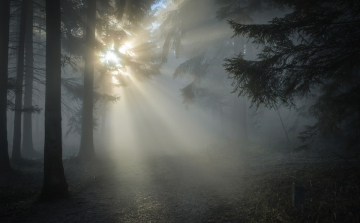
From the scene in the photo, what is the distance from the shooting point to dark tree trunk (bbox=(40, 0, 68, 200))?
6.41 metres

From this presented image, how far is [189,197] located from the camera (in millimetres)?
6527

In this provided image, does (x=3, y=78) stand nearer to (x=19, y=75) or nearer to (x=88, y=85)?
(x=19, y=75)

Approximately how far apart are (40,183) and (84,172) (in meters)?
1.99

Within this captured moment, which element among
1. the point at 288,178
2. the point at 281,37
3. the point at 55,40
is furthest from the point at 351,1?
the point at 55,40

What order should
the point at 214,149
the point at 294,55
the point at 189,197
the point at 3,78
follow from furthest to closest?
the point at 214,149 → the point at 3,78 → the point at 189,197 → the point at 294,55

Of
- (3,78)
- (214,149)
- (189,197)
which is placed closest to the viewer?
(189,197)

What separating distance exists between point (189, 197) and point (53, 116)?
511 centimetres

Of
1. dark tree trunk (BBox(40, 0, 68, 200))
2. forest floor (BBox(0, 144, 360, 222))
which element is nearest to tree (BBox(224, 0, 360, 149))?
forest floor (BBox(0, 144, 360, 222))

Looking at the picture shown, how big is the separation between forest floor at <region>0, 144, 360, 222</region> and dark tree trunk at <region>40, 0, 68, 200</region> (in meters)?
0.49

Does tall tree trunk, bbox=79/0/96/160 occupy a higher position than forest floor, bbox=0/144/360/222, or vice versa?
tall tree trunk, bbox=79/0/96/160

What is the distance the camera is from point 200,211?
539 centimetres

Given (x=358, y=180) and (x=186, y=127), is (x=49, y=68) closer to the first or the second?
(x=358, y=180)

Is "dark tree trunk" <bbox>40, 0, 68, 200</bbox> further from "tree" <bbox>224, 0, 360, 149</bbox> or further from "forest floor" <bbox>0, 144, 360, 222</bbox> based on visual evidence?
"tree" <bbox>224, 0, 360, 149</bbox>

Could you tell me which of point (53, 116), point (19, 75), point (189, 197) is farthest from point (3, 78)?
point (189, 197)
